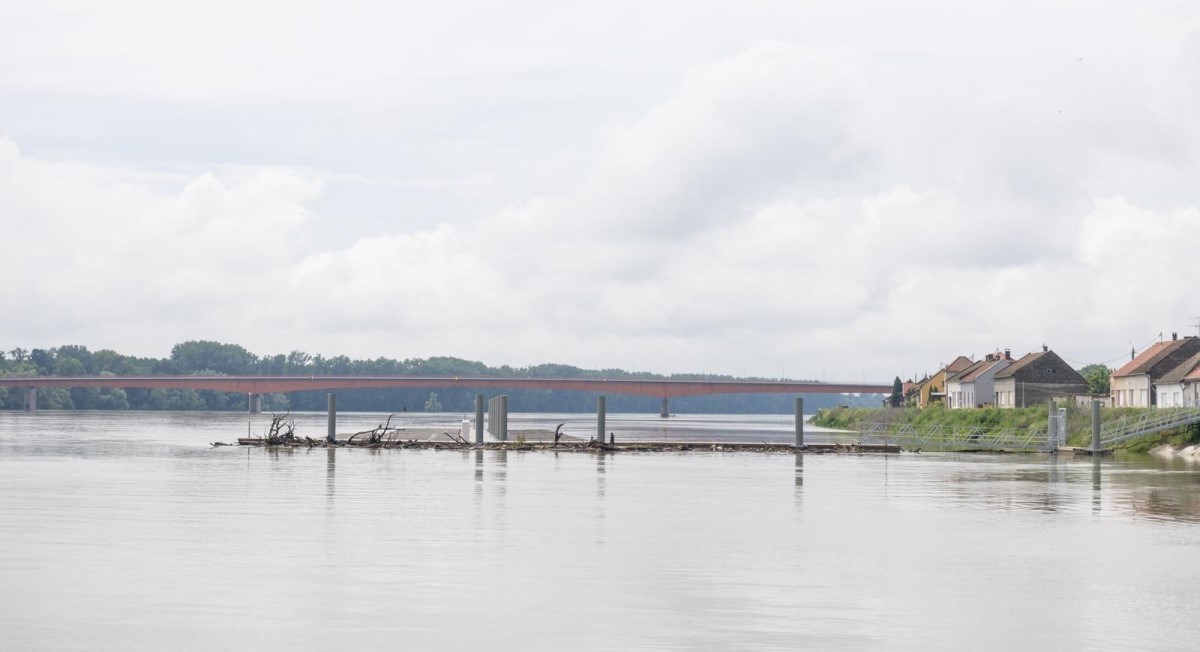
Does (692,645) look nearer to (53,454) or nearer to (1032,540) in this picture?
(1032,540)

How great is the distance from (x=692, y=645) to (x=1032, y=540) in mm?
14438

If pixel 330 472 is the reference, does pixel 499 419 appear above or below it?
above

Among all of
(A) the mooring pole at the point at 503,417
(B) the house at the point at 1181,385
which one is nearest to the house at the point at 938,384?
(B) the house at the point at 1181,385

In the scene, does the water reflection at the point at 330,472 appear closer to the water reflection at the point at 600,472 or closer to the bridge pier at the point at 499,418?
the water reflection at the point at 600,472

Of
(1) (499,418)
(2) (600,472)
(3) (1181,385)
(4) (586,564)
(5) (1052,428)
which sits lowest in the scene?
(4) (586,564)

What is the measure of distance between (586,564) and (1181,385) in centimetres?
8752

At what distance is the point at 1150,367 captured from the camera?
357ft

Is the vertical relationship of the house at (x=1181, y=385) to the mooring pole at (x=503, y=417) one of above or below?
above

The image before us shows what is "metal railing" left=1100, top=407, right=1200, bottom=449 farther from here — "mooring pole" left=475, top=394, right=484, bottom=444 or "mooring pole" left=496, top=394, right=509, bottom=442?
"mooring pole" left=475, top=394, right=484, bottom=444

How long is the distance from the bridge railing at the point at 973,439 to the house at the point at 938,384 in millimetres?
58562

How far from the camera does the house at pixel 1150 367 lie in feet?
354

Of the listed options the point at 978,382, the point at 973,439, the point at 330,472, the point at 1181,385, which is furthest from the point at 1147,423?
the point at 978,382

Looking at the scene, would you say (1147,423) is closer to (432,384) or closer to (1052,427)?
(1052,427)

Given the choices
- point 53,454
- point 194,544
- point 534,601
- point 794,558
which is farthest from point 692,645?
point 53,454
